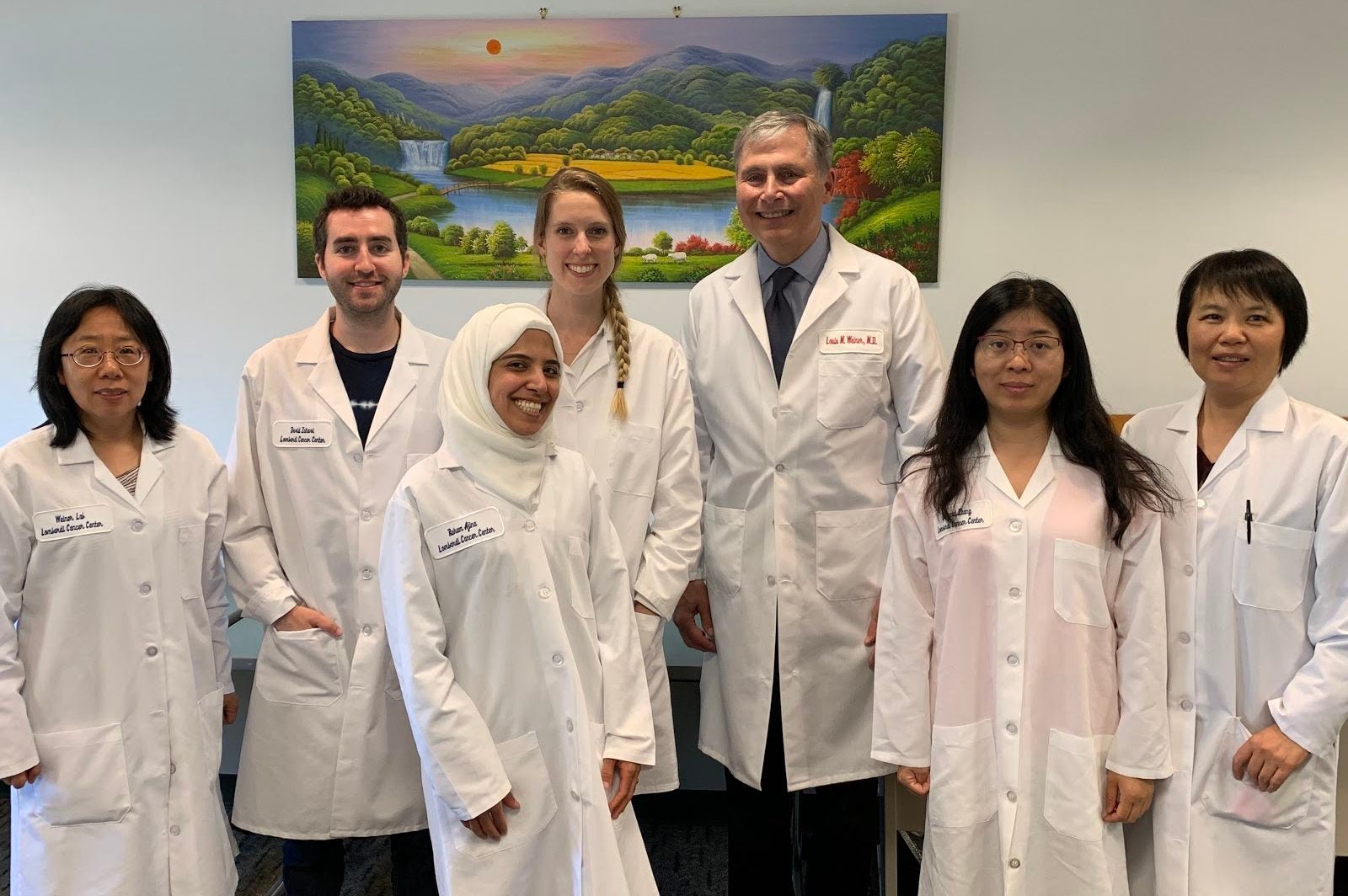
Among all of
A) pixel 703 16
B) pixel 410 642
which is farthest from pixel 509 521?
pixel 703 16

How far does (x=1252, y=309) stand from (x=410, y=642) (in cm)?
159

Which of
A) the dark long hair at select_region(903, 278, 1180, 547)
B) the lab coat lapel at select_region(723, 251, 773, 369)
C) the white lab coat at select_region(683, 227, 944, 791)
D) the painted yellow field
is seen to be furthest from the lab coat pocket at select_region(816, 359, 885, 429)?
the painted yellow field

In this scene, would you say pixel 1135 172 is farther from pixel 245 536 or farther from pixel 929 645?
pixel 245 536

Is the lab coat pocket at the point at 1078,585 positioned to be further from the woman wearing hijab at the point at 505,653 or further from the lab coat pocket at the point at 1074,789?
the woman wearing hijab at the point at 505,653

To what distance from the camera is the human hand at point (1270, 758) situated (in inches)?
62.8

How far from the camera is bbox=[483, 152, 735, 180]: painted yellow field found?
3236 millimetres

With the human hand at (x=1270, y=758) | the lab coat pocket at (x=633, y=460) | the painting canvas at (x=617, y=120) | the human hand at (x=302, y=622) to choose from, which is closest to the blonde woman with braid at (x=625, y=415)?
the lab coat pocket at (x=633, y=460)

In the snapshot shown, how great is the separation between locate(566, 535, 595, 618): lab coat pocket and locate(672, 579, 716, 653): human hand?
48cm

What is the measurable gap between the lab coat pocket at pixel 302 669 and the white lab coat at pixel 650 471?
2.02 ft

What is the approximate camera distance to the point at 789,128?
6.48ft

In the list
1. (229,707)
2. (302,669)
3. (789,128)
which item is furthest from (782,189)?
(229,707)

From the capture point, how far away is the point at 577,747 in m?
1.60

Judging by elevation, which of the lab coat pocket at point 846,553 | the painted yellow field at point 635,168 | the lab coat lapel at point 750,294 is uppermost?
the painted yellow field at point 635,168

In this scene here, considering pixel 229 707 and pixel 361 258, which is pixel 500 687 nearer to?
pixel 229 707
